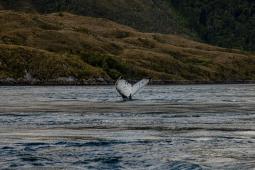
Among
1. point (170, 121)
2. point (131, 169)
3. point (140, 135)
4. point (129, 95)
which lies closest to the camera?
point (131, 169)

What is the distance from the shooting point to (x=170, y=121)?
6412 centimetres

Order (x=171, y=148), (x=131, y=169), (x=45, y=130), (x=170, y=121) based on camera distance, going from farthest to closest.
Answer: (x=170, y=121) < (x=45, y=130) < (x=171, y=148) < (x=131, y=169)

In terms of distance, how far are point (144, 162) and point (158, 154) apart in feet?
9.88

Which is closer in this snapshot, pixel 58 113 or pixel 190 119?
pixel 190 119

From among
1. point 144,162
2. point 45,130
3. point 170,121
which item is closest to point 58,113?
point 170,121

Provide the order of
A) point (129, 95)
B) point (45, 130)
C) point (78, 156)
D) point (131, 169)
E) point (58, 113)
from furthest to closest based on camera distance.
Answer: point (129, 95) < point (58, 113) < point (45, 130) < point (78, 156) < point (131, 169)

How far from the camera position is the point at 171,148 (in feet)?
137

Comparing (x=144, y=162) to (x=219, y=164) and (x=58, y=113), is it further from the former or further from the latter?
(x=58, y=113)

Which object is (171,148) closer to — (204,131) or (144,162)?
(144,162)

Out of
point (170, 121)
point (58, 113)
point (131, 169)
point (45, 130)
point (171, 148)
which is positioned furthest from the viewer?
point (58, 113)

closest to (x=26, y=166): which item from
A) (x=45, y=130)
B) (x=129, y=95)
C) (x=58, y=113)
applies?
(x=45, y=130)

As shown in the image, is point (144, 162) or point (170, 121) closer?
point (144, 162)

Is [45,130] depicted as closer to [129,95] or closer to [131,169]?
[131,169]

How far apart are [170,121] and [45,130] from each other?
517 inches
